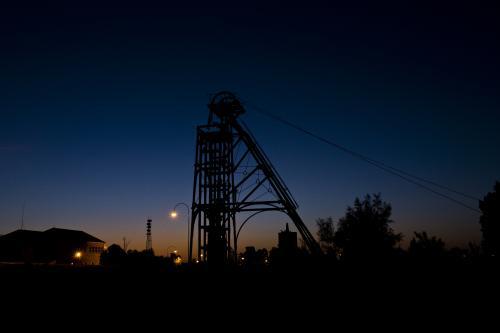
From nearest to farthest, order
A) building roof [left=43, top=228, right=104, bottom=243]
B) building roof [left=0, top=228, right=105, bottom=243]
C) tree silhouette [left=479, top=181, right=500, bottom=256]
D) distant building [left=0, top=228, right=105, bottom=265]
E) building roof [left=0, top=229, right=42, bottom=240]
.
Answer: tree silhouette [left=479, top=181, right=500, bottom=256] < distant building [left=0, top=228, right=105, bottom=265] < building roof [left=0, top=229, right=42, bottom=240] < building roof [left=0, top=228, right=105, bottom=243] < building roof [left=43, top=228, right=104, bottom=243]

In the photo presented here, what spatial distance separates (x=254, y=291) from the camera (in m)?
10.2

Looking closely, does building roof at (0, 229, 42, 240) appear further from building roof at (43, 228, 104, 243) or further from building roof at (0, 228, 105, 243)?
building roof at (43, 228, 104, 243)

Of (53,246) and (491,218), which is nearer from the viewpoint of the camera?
(491,218)

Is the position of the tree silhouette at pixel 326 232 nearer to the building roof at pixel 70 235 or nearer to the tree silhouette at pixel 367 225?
the tree silhouette at pixel 367 225

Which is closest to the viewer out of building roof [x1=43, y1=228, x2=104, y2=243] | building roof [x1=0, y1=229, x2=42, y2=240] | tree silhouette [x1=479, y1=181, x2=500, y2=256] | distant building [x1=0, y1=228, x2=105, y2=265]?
tree silhouette [x1=479, y1=181, x2=500, y2=256]

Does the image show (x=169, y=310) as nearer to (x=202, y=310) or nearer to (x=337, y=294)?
(x=202, y=310)

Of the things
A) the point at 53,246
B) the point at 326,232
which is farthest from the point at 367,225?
the point at 53,246

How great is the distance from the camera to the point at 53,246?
6259 centimetres

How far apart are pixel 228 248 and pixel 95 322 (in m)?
16.3

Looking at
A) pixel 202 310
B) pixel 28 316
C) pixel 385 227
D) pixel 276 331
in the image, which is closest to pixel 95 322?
pixel 28 316

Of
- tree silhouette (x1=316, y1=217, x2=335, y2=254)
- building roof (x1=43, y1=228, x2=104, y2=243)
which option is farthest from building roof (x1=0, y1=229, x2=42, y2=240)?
tree silhouette (x1=316, y1=217, x2=335, y2=254)

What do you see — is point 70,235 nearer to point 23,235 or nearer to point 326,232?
point 23,235

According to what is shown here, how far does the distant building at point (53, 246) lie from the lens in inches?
2218

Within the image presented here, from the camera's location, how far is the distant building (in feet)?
185
